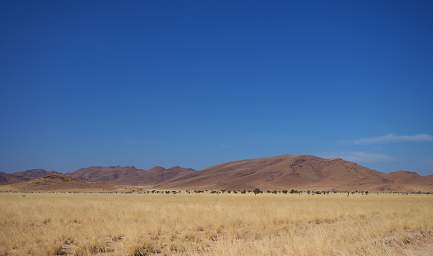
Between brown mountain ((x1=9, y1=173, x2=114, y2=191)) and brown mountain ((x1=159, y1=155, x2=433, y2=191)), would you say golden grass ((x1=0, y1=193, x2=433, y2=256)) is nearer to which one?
brown mountain ((x1=9, y1=173, x2=114, y2=191))

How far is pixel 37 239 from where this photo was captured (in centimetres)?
1419

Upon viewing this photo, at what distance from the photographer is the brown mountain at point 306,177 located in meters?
124

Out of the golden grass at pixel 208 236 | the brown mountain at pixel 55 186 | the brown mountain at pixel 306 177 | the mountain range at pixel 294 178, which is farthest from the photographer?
the brown mountain at pixel 306 177

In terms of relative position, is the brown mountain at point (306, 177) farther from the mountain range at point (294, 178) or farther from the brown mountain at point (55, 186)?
the brown mountain at point (55, 186)

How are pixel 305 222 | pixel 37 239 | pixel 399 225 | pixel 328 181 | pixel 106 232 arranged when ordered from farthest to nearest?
pixel 328 181, pixel 305 222, pixel 399 225, pixel 106 232, pixel 37 239

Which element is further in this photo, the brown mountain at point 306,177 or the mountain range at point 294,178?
the brown mountain at point 306,177

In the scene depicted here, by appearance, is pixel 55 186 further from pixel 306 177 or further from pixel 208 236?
pixel 208 236

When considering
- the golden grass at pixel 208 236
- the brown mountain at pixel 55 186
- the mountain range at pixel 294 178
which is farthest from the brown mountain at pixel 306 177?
the golden grass at pixel 208 236

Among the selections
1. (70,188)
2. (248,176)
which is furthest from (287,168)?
(70,188)

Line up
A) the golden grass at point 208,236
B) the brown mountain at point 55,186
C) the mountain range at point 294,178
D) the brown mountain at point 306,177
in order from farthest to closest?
the brown mountain at point 306,177, the mountain range at point 294,178, the brown mountain at point 55,186, the golden grass at point 208,236

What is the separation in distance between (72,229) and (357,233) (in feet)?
34.5

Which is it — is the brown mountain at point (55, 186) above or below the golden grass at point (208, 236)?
above

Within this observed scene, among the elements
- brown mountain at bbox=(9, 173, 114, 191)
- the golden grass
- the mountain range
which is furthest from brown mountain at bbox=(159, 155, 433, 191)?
the golden grass

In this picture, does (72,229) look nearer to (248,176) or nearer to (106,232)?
(106,232)
